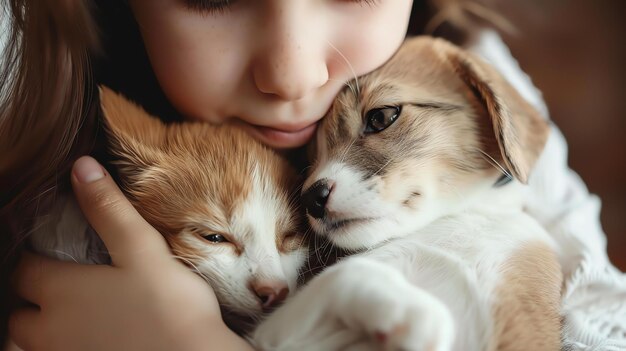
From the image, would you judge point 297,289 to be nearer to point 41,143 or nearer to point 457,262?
point 457,262

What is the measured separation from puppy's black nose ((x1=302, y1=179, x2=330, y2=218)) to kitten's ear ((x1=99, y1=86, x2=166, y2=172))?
0.23 meters

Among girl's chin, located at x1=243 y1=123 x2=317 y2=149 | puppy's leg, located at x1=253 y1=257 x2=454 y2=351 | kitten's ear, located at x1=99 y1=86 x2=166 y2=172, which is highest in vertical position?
kitten's ear, located at x1=99 y1=86 x2=166 y2=172

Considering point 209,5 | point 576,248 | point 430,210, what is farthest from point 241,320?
point 576,248

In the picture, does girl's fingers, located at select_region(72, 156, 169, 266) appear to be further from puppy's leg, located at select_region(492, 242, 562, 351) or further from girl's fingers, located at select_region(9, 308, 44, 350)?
puppy's leg, located at select_region(492, 242, 562, 351)

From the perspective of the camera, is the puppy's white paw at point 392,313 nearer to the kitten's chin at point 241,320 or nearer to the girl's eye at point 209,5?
the kitten's chin at point 241,320

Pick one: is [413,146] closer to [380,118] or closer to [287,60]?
[380,118]

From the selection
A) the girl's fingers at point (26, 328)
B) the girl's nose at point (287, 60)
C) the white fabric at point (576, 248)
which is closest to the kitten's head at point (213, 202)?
the girl's nose at point (287, 60)

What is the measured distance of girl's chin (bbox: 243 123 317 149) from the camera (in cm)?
93

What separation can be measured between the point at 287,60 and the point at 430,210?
0.31 metres

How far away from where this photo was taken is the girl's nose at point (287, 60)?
808 mm

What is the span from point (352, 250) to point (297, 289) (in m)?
0.10

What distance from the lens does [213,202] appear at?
0.84 metres

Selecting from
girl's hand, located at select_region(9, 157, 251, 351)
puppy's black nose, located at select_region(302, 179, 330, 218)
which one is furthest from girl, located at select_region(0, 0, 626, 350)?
puppy's black nose, located at select_region(302, 179, 330, 218)

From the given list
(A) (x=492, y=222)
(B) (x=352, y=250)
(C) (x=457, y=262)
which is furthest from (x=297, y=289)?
(A) (x=492, y=222)
